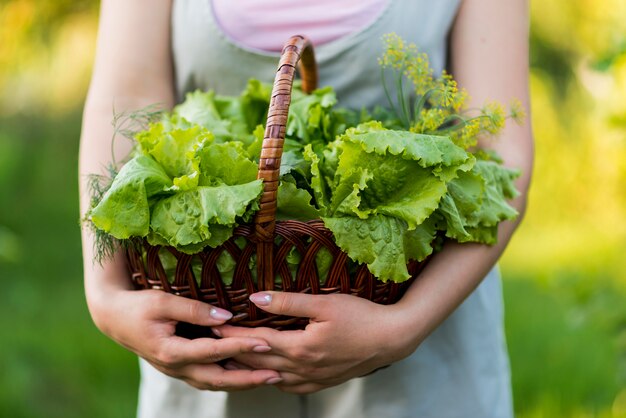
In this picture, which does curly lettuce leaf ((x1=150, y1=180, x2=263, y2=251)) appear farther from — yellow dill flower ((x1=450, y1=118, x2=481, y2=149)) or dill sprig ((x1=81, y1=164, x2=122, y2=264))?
yellow dill flower ((x1=450, y1=118, x2=481, y2=149))

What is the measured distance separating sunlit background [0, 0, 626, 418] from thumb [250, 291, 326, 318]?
4.12 ft

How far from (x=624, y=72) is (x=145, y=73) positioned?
1495mm

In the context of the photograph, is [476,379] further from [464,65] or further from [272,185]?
[272,185]

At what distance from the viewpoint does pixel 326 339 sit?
124 centimetres

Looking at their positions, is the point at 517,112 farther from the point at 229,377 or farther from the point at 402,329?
the point at 229,377

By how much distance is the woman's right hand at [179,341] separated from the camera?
1.25m

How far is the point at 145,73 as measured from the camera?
1623 millimetres

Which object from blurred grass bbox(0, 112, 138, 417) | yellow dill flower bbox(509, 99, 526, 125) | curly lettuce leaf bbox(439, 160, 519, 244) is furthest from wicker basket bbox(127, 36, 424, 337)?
blurred grass bbox(0, 112, 138, 417)

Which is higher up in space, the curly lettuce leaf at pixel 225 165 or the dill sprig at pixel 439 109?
the dill sprig at pixel 439 109

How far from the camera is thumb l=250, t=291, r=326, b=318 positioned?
1214mm

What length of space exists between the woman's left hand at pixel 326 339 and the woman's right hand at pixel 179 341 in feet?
0.08

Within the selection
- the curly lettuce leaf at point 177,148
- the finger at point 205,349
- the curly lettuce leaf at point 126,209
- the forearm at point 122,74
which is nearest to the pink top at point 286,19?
the forearm at point 122,74

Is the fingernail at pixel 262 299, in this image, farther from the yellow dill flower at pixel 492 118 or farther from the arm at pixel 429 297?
the yellow dill flower at pixel 492 118

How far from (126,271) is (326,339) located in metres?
0.43
